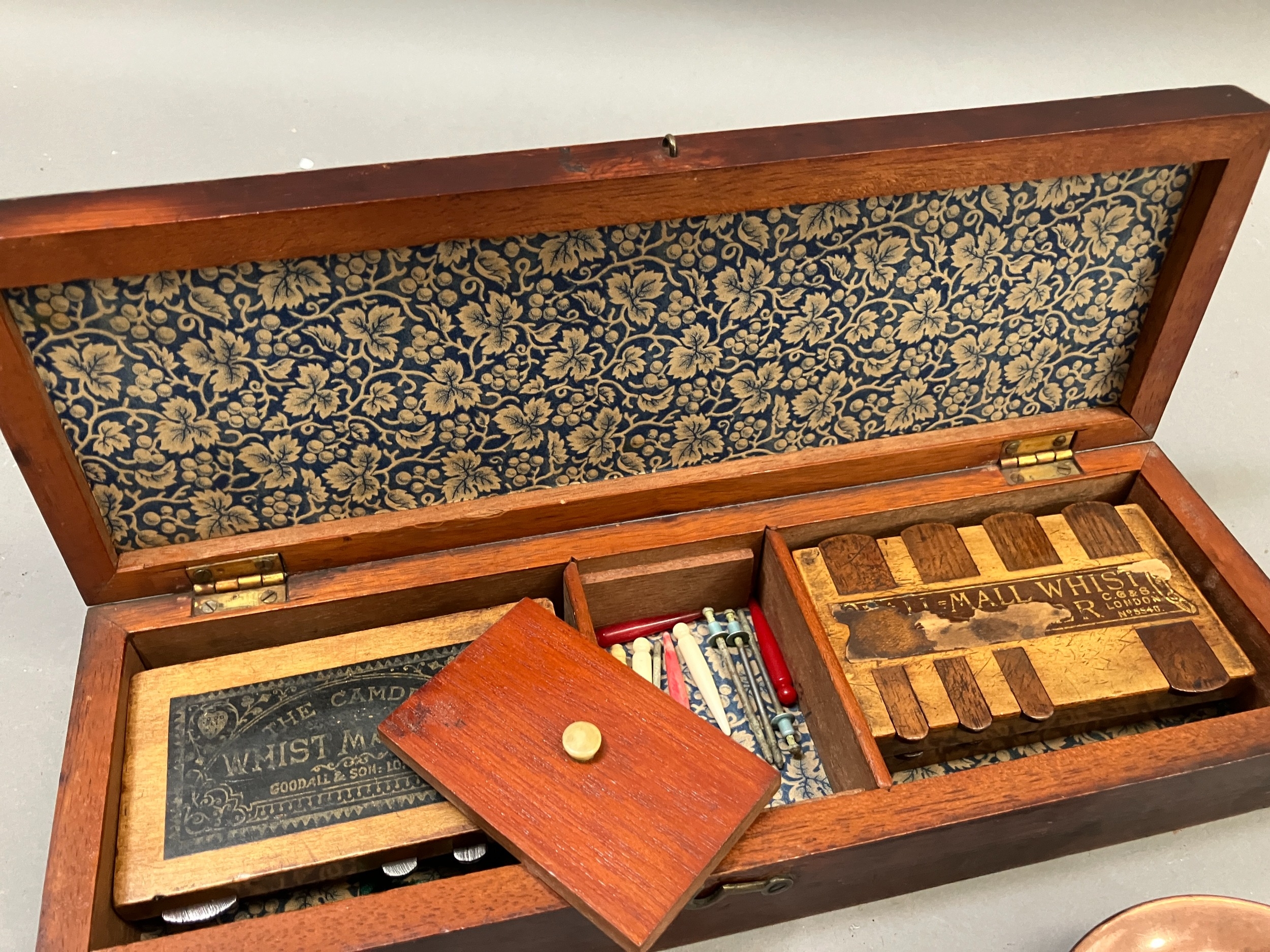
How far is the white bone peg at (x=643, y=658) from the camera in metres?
1.51

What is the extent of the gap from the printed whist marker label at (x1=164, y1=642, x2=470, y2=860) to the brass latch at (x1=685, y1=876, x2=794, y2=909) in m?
0.33

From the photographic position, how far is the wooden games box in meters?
1.15

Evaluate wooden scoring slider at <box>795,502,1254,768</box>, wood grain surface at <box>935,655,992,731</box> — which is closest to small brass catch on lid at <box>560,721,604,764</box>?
wooden scoring slider at <box>795,502,1254,768</box>

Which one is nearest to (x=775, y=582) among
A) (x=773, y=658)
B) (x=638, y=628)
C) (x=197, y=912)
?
(x=773, y=658)

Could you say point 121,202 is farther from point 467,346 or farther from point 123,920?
point 123,920

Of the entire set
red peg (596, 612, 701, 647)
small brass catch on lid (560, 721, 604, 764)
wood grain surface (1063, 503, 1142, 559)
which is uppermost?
red peg (596, 612, 701, 647)

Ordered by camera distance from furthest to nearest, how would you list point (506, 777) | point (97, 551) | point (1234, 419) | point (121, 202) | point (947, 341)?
point (1234, 419) < point (947, 341) < point (97, 551) < point (506, 777) < point (121, 202)

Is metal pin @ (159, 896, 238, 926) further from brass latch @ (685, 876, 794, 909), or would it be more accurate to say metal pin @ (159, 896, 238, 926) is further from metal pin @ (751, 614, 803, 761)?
metal pin @ (751, 614, 803, 761)

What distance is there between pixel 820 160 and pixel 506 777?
78 cm

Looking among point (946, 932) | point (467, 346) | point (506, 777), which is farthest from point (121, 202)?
point (946, 932)

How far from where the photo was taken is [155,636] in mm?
1378

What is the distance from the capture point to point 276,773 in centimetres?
130

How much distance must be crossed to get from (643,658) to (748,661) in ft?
0.50

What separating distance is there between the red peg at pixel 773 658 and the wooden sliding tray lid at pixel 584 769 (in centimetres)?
27
